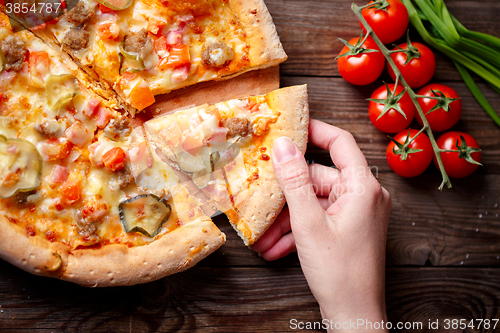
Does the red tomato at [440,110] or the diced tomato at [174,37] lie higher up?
the diced tomato at [174,37]

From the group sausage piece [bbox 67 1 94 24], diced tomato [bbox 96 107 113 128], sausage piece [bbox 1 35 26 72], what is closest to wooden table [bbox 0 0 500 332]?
diced tomato [bbox 96 107 113 128]

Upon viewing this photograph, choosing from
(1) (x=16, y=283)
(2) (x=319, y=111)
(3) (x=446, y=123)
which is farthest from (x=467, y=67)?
(1) (x=16, y=283)

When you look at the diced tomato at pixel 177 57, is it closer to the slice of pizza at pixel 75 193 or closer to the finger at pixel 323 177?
the slice of pizza at pixel 75 193

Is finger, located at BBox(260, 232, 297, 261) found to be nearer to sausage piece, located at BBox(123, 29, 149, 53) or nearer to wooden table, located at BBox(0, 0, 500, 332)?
wooden table, located at BBox(0, 0, 500, 332)

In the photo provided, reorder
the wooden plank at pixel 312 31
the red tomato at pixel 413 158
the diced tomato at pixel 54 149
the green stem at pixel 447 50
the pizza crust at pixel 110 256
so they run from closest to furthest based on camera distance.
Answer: the pizza crust at pixel 110 256
the diced tomato at pixel 54 149
the red tomato at pixel 413 158
the green stem at pixel 447 50
the wooden plank at pixel 312 31

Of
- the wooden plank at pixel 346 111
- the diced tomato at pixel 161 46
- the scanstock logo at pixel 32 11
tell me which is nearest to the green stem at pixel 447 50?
the wooden plank at pixel 346 111

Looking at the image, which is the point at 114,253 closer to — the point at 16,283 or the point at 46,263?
the point at 46,263
